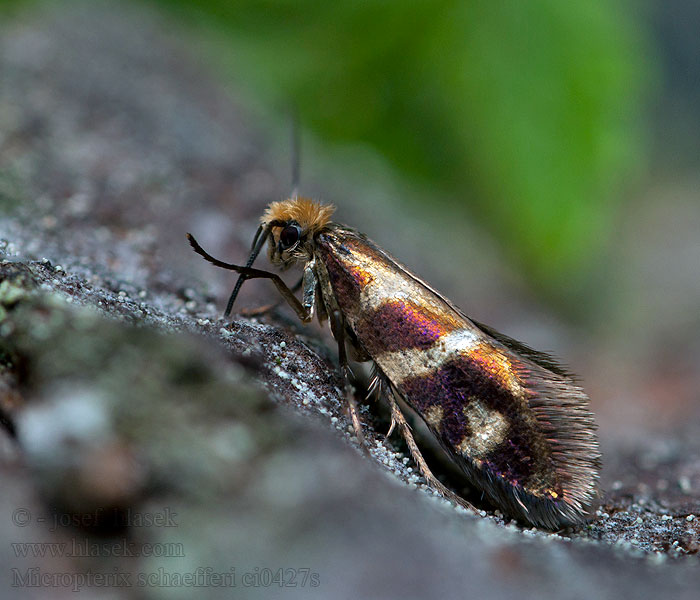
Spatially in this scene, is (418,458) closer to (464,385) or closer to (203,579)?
(464,385)

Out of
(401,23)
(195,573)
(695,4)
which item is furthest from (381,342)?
(695,4)

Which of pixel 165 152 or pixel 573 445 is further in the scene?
pixel 165 152

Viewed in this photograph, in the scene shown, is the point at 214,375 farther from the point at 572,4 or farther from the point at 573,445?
the point at 572,4

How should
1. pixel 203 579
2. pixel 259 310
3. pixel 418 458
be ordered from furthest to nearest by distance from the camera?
pixel 259 310
pixel 418 458
pixel 203 579

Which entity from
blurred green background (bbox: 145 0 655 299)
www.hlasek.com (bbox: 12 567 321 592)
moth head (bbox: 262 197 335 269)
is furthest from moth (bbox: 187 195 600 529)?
blurred green background (bbox: 145 0 655 299)

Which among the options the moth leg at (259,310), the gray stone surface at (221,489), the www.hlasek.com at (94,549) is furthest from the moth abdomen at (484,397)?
the www.hlasek.com at (94,549)

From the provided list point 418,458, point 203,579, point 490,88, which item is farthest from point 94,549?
point 490,88
